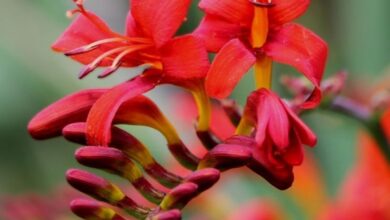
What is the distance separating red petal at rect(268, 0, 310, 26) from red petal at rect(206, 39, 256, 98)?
55 millimetres

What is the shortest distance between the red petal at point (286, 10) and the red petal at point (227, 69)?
0.06m

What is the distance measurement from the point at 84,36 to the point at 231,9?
6.5 inches

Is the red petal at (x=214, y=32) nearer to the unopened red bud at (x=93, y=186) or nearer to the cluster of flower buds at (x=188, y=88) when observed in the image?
the cluster of flower buds at (x=188, y=88)

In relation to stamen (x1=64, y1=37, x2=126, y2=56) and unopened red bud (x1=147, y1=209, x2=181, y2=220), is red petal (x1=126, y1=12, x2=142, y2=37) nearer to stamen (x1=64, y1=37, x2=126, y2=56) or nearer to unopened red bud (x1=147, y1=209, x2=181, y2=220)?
stamen (x1=64, y1=37, x2=126, y2=56)

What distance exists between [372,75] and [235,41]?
1.18 metres

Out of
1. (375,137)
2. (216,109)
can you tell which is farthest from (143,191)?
(216,109)

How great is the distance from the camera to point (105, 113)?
2.99 ft

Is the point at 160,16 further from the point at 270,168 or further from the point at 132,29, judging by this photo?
the point at 270,168

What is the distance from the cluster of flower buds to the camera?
0.90 metres

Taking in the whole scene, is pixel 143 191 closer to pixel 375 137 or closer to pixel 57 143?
pixel 375 137

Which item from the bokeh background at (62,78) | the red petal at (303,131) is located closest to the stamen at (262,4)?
the red petal at (303,131)

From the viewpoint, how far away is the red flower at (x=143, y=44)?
3.06 ft

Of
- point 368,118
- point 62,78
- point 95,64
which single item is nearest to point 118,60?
point 95,64

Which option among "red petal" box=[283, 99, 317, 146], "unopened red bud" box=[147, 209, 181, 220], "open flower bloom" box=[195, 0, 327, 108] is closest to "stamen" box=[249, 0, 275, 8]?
"open flower bloom" box=[195, 0, 327, 108]
